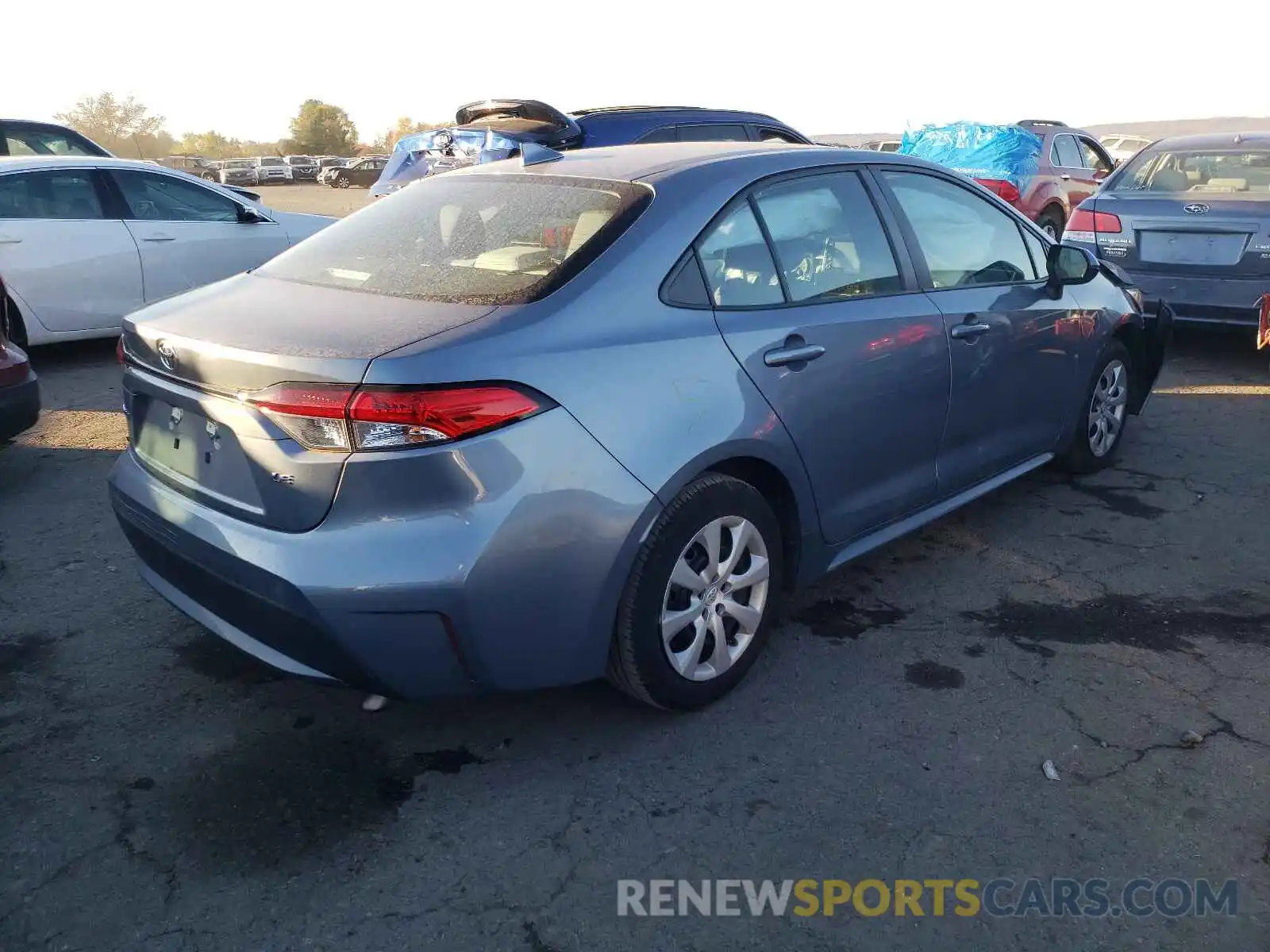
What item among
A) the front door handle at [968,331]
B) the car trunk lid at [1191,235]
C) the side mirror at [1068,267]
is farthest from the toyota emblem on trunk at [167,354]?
the car trunk lid at [1191,235]

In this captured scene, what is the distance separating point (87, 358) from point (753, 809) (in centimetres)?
718

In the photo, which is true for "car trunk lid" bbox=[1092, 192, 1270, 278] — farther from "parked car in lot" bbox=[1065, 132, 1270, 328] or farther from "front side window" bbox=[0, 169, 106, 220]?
"front side window" bbox=[0, 169, 106, 220]

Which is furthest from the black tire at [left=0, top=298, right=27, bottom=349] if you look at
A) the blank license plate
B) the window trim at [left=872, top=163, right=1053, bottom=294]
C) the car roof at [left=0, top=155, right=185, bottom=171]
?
the blank license plate

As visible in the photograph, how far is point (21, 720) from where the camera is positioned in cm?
312

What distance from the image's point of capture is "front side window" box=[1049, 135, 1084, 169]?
1399 centimetres

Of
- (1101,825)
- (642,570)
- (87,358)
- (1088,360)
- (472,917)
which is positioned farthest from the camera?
(87,358)

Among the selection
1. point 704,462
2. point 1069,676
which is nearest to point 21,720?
point 704,462

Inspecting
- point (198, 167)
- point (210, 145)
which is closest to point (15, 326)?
point (198, 167)

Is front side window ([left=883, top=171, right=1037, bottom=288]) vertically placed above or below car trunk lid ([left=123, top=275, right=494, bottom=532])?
above

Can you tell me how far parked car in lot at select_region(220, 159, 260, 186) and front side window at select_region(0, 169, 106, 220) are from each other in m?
35.4

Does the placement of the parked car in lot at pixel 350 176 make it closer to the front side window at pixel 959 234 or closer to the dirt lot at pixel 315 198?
the dirt lot at pixel 315 198

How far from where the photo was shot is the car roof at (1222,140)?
7793 millimetres

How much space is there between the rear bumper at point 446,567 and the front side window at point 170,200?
591 cm

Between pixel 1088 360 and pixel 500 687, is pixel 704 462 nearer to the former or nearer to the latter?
pixel 500 687
